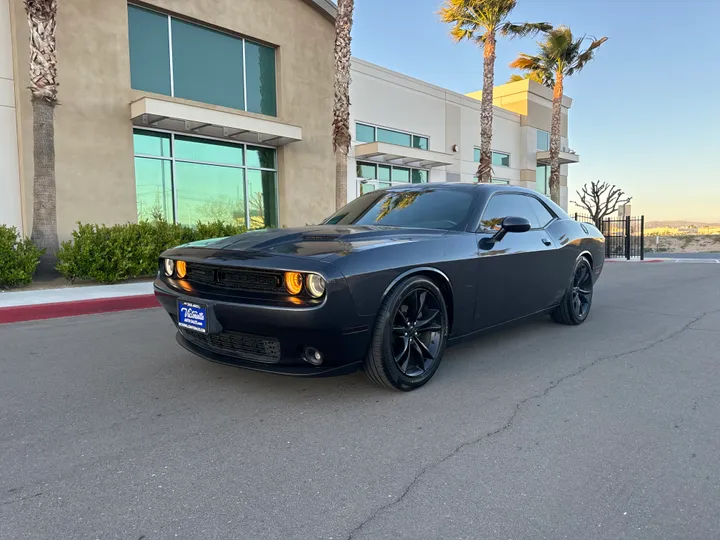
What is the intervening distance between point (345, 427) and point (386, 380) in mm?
479

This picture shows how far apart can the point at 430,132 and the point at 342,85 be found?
8.82 meters

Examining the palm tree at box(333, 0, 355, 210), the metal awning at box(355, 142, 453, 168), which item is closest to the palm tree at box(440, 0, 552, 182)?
the metal awning at box(355, 142, 453, 168)

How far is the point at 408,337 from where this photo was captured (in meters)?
3.35

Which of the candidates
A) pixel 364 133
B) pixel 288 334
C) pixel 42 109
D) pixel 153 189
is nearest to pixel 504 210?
pixel 288 334

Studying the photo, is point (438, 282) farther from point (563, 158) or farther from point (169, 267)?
point (563, 158)

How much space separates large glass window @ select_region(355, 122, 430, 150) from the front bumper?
49.6 ft

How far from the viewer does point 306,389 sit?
3.46 metres

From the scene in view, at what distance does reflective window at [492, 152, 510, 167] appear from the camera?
24.9 m

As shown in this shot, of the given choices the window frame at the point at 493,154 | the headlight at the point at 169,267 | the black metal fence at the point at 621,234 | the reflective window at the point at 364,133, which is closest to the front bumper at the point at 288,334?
the headlight at the point at 169,267

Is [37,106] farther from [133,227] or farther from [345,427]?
[345,427]

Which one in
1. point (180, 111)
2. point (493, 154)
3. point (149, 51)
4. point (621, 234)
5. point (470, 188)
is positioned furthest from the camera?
point (493, 154)

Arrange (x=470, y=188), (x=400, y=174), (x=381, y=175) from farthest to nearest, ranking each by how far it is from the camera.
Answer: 1. (x=400, y=174)
2. (x=381, y=175)
3. (x=470, y=188)

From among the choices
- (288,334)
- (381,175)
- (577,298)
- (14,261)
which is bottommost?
(577,298)

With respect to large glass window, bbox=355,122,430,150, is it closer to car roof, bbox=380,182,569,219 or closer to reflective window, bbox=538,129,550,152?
reflective window, bbox=538,129,550,152
